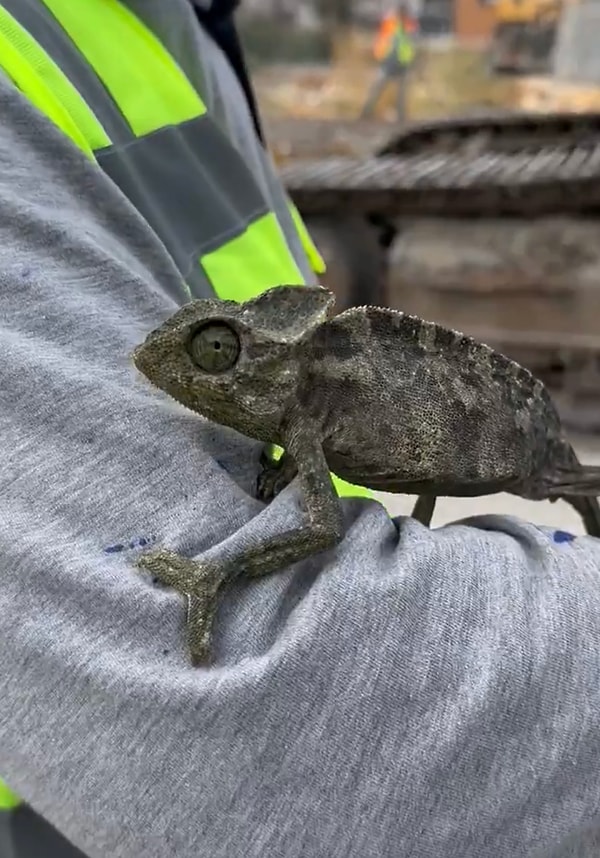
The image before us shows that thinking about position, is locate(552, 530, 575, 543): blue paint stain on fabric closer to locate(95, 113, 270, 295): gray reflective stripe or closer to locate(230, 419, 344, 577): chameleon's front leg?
locate(230, 419, 344, 577): chameleon's front leg

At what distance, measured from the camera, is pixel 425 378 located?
2.04 feet

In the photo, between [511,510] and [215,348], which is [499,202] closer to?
[511,510]

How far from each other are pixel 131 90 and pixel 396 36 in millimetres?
3921

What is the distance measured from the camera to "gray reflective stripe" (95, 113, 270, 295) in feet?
1.96

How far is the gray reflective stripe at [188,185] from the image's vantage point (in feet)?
1.96

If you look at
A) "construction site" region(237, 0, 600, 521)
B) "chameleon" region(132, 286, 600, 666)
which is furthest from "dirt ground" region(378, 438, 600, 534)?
"chameleon" region(132, 286, 600, 666)

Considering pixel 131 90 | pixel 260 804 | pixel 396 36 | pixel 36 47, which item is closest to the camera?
pixel 260 804

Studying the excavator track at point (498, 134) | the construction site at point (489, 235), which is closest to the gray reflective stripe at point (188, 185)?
the construction site at point (489, 235)

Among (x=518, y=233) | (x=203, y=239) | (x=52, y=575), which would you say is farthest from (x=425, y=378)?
(x=518, y=233)

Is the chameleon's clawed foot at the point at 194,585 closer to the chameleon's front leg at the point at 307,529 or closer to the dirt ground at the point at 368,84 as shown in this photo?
the chameleon's front leg at the point at 307,529

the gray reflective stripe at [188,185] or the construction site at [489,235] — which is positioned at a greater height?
the gray reflective stripe at [188,185]

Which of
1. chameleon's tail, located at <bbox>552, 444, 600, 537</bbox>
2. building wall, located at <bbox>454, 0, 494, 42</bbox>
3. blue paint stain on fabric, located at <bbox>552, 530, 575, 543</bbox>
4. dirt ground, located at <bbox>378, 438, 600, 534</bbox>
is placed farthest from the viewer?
building wall, located at <bbox>454, 0, 494, 42</bbox>

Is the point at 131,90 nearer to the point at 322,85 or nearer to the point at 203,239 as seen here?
the point at 203,239

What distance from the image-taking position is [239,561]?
442 millimetres
